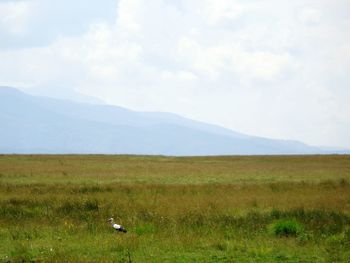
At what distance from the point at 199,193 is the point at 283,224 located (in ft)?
45.4

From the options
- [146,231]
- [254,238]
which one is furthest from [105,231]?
[254,238]

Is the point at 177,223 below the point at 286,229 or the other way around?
below

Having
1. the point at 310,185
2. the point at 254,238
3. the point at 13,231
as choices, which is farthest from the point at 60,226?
the point at 310,185

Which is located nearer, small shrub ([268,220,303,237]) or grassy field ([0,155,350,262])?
grassy field ([0,155,350,262])

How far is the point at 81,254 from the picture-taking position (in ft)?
47.9

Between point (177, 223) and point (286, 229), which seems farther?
point (177, 223)

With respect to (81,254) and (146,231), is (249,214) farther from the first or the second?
(81,254)

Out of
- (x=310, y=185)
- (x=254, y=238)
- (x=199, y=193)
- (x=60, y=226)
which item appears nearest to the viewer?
(x=254, y=238)

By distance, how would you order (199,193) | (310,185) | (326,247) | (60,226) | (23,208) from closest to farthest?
(326,247) → (60,226) → (23,208) → (199,193) → (310,185)

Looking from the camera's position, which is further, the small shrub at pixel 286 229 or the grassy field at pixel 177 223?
the small shrub at pixel 286 229

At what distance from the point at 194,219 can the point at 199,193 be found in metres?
10.7

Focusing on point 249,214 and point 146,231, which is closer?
point 146,231

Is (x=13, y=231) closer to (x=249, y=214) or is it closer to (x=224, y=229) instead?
(x=224, y=229)

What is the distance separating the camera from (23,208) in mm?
24906
